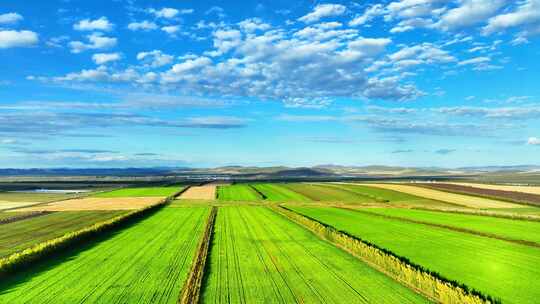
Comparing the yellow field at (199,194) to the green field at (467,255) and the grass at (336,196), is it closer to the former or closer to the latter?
the grass at (336,196)

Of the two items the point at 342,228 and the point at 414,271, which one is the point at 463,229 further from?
the point at 414,271

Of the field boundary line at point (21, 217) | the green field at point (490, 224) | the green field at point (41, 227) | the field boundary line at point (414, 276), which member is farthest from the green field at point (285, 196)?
the field boundary line at point (414, 276)

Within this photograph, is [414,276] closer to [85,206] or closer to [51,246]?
[51,246]

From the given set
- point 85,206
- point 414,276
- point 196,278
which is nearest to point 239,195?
point 85,206

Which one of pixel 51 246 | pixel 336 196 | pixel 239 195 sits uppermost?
pixel 51 246

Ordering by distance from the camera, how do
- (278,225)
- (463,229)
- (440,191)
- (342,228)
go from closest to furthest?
(463,229)
(342,228)
(278,225)
(440,191)

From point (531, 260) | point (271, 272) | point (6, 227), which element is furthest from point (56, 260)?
point (531, 260)

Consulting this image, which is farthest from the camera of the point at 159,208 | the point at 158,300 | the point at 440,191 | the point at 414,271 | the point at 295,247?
the point at 440,191
